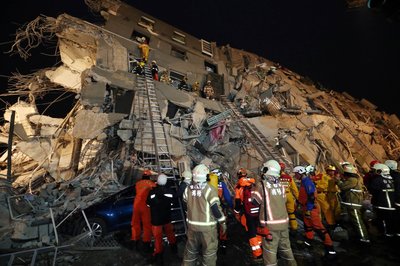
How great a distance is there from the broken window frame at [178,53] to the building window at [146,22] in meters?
2.37

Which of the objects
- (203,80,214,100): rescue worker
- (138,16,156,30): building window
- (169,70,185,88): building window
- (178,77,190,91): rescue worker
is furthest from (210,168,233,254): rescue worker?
(138,16,156,30): building window

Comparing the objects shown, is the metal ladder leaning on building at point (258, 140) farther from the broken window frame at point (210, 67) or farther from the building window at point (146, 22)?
the building window at point (146, 22)

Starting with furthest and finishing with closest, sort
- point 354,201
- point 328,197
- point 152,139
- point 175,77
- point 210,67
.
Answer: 1. point 210,67
2. point 175,77
3. point 152,139
4. point 328,197
5. point 354,201

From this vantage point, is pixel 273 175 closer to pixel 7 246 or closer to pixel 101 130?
pixel 7 246

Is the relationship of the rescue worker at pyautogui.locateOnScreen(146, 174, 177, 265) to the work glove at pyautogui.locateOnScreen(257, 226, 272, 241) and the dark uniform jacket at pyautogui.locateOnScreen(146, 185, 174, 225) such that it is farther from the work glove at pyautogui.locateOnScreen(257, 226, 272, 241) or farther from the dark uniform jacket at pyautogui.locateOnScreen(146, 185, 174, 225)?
the work glove at pyautogui.locateOnScreen(257, 226, 272, 241)

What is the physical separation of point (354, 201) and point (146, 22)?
1842 centimetres

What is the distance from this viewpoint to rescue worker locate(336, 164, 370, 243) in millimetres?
5492

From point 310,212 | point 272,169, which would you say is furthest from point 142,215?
point 310,212

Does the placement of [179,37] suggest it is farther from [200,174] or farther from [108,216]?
[200,174]

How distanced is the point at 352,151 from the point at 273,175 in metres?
14.9

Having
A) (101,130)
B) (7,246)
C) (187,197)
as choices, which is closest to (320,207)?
(187,197)

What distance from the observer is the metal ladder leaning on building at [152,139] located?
7168mm

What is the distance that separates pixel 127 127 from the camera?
10.0 m

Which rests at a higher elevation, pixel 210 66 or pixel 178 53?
pixel 178 53
